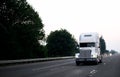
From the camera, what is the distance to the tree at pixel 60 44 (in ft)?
424

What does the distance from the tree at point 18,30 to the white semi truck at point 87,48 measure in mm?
25710

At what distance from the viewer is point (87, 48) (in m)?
35.3

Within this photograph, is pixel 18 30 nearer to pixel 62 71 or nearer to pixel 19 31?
pixel 19 31

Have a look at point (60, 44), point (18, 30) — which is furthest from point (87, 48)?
point (60, 44)

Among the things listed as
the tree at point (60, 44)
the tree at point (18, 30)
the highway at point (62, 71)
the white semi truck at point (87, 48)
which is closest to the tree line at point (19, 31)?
the tree at point (18, 30)

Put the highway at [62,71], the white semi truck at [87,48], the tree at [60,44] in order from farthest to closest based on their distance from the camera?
1. the tree at [60,44]
2. the white semi truck at [87,48]
3. the highway at [62,71]

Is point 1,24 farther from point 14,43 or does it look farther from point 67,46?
point 67,46

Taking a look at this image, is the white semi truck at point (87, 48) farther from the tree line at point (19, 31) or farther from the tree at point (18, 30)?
the tree at point (18, 30)

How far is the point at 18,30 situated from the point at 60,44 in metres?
64.8

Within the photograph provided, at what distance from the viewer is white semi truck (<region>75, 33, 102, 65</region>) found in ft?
115

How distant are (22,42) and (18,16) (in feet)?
19.3

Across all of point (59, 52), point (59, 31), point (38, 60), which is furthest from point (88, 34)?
point (59, 31)

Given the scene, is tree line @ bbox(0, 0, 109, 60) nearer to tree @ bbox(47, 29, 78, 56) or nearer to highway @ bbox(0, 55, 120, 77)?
highway @ bbox(0, 55, 120, 77)

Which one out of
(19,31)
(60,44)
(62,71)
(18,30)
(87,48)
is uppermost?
(60,44)
